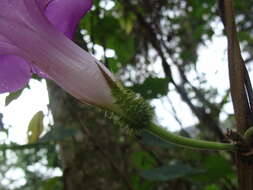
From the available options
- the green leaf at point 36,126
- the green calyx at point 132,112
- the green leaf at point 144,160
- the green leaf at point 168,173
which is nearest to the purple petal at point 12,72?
the green calyx at point 132,112

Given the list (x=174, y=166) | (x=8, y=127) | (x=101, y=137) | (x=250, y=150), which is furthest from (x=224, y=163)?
(x=250, y=150)

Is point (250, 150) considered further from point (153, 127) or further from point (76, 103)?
point (76, 103)

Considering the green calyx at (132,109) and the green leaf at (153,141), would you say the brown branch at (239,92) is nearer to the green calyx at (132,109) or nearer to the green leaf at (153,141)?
the green calyx at (132,109)

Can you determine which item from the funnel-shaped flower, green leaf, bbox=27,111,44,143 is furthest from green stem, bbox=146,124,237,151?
green leaf, bbox=27,111,44,143

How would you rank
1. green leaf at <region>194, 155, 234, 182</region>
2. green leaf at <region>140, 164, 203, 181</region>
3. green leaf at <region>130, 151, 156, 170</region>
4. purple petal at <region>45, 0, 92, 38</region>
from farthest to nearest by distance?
green leaf at <region>130, 151, 156, 170</region>
green leaf at <region>194, 155, 234, 182</region>
green leaf at <region>140, 164, 203, 181</region>
purple petal at <region>45, 0, 92, 38</region>

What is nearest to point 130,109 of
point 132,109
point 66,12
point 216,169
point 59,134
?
point 132,109

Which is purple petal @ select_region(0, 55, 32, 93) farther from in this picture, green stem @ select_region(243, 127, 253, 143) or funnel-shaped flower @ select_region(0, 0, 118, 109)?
green stem @ select_region(243, 127, 253, 143)
